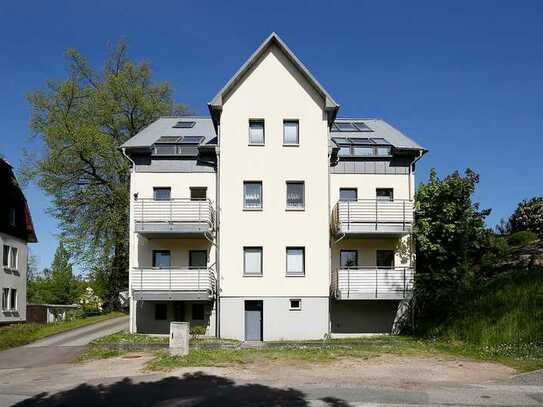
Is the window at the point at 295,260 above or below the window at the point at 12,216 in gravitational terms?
below

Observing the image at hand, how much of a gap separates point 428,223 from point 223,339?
10.9 m

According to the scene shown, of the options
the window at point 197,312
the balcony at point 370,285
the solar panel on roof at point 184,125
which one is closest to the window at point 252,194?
the balcony at point 370,285

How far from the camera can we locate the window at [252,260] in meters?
26.6

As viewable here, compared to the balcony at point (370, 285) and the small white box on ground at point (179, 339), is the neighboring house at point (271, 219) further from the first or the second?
the small white box on ground at point (179, 339)

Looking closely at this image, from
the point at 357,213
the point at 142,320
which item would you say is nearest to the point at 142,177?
the point at 142,320

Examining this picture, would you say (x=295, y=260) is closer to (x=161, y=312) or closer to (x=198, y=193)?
(x=198, y=193)

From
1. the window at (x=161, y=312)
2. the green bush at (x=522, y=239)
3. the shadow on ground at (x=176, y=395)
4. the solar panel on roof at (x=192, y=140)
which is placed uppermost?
the solar panel on roof at (x=192, y=140)

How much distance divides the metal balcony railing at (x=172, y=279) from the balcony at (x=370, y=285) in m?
5.81

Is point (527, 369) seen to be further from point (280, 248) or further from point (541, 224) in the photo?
point (541, 224)

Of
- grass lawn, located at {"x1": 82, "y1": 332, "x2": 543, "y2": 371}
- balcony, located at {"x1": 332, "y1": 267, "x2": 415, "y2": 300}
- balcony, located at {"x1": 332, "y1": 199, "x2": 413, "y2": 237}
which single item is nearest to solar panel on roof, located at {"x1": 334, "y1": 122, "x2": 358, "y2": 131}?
balcony, located at {"x1": 332, "y1": 199, "x2": 413, "y2": 237}

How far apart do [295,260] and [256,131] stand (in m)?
6.20

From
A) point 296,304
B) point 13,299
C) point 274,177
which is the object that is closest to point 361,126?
point 274,177

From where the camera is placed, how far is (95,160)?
130ft

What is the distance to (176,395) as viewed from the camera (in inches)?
533
